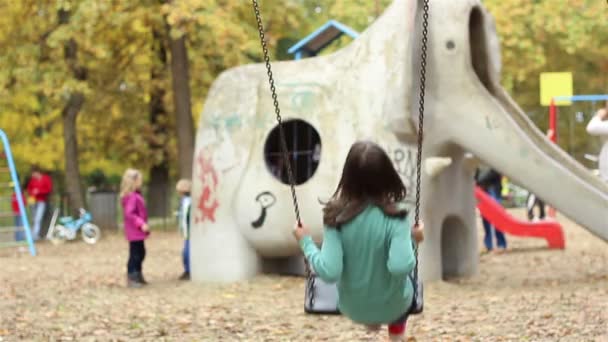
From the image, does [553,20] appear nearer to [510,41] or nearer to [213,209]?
[510,41]

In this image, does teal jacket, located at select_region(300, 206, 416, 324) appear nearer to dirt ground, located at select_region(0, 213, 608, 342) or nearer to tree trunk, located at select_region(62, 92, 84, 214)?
dirt ground, located at select_region(0, 213, 608, 342)

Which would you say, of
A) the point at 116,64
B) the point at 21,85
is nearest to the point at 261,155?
the point at 21,85

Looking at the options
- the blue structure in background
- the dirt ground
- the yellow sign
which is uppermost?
the blue structure in background

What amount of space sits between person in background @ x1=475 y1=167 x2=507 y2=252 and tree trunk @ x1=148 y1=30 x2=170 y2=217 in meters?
10.2

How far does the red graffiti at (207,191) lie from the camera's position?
12289 mm

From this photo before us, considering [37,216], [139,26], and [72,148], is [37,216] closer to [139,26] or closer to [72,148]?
[72,148]

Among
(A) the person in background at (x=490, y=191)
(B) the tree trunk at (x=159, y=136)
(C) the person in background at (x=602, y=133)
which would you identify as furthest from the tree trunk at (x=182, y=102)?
Answer: (C) the person in background at (x=602, y=133)

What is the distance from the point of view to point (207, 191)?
40.5ft

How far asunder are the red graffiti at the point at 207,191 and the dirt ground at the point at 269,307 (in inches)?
31.5

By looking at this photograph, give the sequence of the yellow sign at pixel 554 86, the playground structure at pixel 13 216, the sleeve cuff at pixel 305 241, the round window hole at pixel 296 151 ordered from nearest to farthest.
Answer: the sleeve cuff at pixel 305 241 < the round window hole at pixel 296 151 < the yellow sign at pixel 554 86 < the playground structure at pixel 13 216

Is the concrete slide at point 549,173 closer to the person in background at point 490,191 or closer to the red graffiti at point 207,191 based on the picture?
the red graffiti at point 207,191

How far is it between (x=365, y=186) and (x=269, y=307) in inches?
213

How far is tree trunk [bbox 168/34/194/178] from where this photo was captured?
2297cm

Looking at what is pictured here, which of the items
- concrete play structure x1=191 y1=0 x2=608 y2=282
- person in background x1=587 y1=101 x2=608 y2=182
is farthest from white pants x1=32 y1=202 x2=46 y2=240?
person in background x1=587 y1=101 x2=608 y2=182
